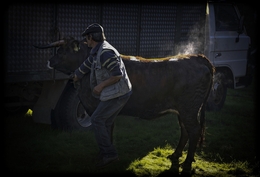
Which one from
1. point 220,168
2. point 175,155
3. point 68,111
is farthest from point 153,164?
point 68,111

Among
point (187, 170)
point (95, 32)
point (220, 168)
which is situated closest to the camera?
point (95, 32)

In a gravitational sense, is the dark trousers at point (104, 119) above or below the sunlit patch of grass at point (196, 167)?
above

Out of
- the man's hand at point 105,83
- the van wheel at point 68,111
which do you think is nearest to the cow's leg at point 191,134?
the man's hand at point 105,83

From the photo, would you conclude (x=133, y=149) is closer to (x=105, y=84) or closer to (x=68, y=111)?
(x=68, y=111)

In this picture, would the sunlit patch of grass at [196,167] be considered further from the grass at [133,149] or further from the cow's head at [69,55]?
the cow's head at [69,55]

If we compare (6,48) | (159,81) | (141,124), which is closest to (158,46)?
(141,124)

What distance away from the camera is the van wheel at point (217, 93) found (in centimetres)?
988

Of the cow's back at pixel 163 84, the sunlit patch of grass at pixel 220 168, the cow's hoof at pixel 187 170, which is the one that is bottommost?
the sunlit patch of grass at pixel 220 168

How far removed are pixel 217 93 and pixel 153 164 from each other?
4433mm

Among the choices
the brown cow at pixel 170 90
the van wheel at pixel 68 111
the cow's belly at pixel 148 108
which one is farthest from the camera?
the van wheel at pixel 68 111

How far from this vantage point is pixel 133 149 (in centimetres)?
683

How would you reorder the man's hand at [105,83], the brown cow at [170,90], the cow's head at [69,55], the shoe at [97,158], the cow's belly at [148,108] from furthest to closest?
the cow's head at [69,55] → the cow's belly at [148,108] → the brown cow at [170,90] → the shoe at [97,158] → the man's hand at [105,83]

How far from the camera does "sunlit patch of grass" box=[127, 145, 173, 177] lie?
5.75 m

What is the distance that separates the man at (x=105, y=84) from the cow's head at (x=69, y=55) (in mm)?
650
